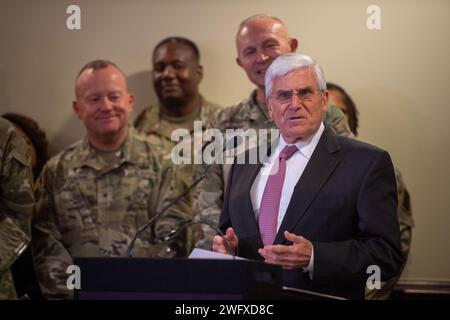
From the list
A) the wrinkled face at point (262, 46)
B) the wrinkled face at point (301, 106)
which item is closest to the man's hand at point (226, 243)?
the wrinkled face at point (301, 106)

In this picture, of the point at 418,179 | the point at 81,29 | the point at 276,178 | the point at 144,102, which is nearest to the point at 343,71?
the point at 418,179

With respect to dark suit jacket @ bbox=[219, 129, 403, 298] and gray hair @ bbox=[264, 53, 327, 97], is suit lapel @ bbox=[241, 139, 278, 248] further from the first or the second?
gray hair @ bbox=[264, 53, 327, 97]

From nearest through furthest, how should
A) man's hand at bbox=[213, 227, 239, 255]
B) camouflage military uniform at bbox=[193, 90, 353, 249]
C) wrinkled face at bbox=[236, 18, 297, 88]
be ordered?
man's hand at bbox=[213, 227, 239, 255] < camouflage military uniform at bbox=[193, 90, 353, 249] < wrinkled face at bbox=[236, 18, 297, 88]

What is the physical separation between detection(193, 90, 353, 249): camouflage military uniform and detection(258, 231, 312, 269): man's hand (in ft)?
3.32

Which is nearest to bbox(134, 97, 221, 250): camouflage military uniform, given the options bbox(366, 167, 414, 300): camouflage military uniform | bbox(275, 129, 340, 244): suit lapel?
bbox(366, 167, 414, 300): camouflage military uniform

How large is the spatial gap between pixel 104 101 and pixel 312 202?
170 cm

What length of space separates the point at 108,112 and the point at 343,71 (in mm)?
1369

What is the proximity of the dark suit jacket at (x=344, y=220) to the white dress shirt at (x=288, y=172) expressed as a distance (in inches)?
2.1

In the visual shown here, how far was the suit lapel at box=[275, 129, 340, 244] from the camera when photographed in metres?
2.47

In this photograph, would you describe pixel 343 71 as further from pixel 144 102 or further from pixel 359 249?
pixel 359 249

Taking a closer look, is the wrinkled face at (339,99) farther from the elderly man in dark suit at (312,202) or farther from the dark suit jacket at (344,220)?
the dark suit jacket at (344,220)

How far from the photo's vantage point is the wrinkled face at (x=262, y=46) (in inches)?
138

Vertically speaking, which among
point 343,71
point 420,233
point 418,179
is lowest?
point 420,233

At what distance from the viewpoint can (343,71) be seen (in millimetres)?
4461
